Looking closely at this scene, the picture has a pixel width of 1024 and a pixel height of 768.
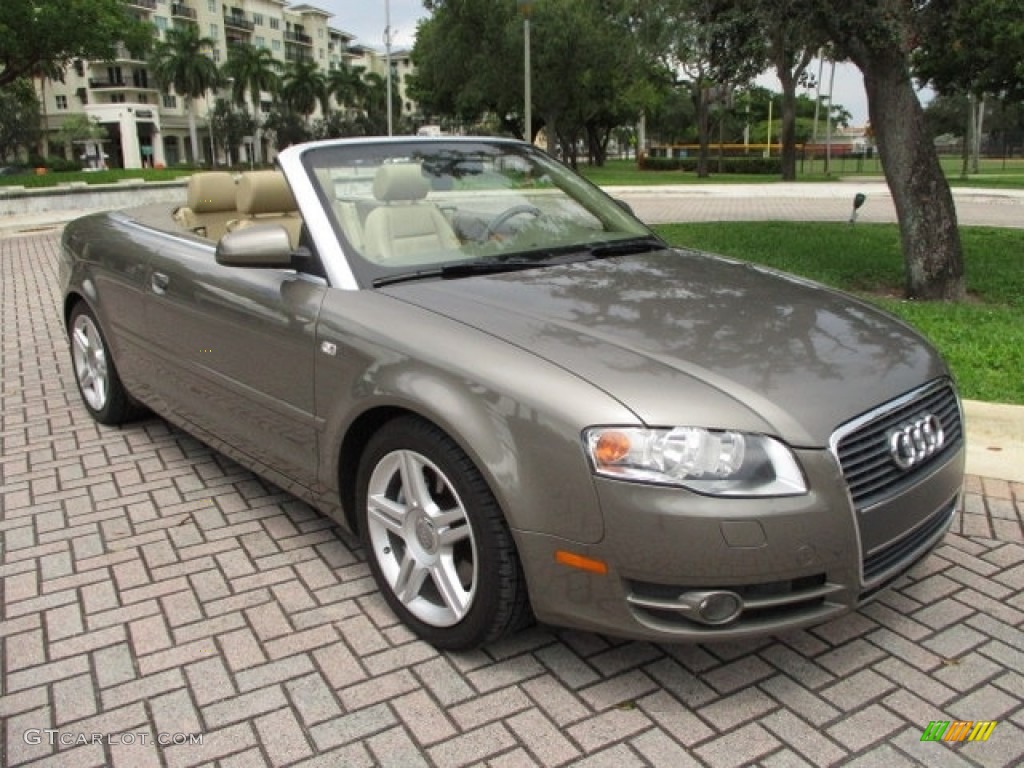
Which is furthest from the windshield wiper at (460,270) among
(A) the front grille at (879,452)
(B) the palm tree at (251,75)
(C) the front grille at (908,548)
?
(B) the palm tree at (251,75)

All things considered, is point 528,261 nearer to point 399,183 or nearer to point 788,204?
point 399,183

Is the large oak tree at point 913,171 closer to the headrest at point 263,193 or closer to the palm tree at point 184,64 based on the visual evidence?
the headrest at point 263,193

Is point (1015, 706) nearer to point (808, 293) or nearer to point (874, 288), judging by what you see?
point (808, 293)

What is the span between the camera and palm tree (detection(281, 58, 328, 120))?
9450 centimetres

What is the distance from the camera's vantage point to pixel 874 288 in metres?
8.68

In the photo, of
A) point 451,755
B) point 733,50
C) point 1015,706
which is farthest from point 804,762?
point 733,50

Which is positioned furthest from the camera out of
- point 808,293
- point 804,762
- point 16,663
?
point 808,293

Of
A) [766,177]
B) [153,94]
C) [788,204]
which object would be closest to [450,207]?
[788,204]

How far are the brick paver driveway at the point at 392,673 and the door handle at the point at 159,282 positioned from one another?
106 centimetres

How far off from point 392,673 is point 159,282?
2.28 meters

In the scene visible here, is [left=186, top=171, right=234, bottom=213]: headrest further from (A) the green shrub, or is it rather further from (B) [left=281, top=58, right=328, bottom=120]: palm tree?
(B) [left=281, top=58, right=328, bottom=120]: palm tree

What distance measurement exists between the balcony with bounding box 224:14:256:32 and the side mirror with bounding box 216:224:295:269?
106722 mm

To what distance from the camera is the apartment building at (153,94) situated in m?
83.2

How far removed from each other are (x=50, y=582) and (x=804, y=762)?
9.02 ft
